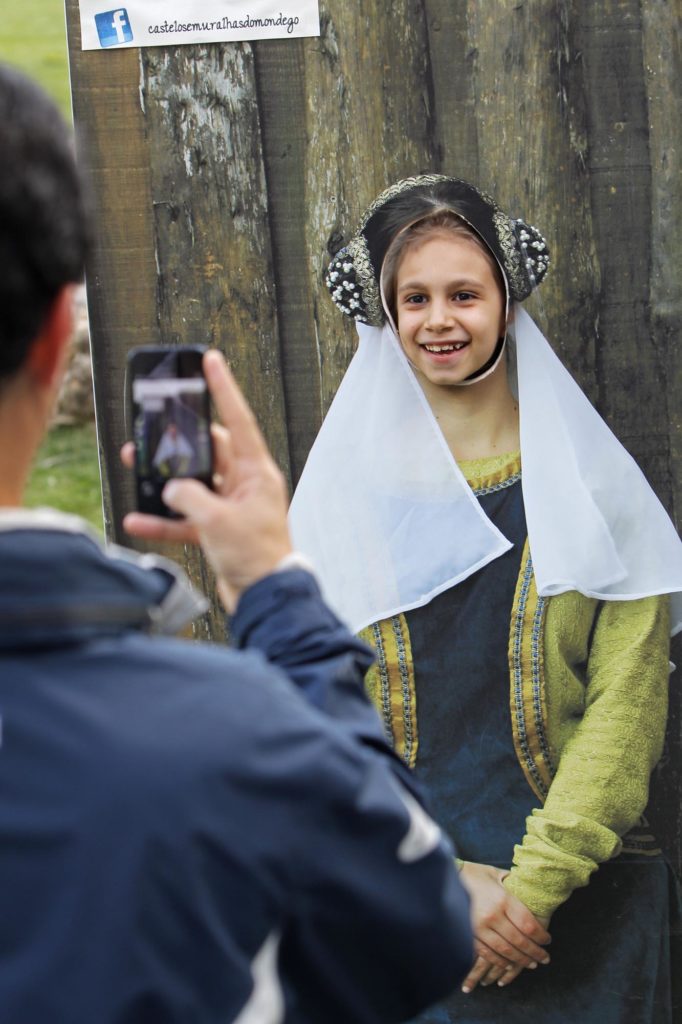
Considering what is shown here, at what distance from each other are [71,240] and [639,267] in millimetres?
2069

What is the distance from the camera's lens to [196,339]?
2.90 metres

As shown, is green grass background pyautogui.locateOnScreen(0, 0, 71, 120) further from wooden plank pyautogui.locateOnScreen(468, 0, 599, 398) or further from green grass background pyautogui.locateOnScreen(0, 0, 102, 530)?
wooden plank pyautogui.locateOnScreen(468, 0, 599, 398)

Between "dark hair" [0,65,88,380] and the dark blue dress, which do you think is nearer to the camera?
"dark hair" [0,65,88,380]

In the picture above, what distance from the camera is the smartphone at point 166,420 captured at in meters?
1.29

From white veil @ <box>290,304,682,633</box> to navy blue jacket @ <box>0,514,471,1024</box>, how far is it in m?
1.74

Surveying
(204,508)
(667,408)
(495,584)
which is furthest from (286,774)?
(667,408)

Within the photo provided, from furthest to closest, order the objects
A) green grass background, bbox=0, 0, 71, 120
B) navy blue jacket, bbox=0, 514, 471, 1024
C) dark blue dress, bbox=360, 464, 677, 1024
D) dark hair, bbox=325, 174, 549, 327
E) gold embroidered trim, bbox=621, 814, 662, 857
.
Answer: green grass background, bbox=0, 0, 71, 120 < gold embroidered trim, bbox=621, 814, 662, 857 < dark blue dress, bbox=360, 464, 677, 1024 < dark hair, bbox=325, 174, 549, 327 < navy blue jacket, bbox=0, 514, 471, 1024

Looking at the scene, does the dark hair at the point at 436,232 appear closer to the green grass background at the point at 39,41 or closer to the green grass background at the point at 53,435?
the green grass background at the point at 53,435

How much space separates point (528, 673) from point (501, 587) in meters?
0.20

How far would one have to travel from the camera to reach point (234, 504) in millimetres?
1235

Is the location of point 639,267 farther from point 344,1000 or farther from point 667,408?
point 344,1000

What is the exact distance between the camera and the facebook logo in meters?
2.80

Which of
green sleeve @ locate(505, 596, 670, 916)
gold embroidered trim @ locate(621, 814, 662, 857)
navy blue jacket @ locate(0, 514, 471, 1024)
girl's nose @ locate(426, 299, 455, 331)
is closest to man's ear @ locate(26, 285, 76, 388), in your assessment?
navy blue jacket @ locate(0, 514, 471, 1024)

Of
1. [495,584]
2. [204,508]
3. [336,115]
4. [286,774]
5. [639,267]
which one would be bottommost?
[495,584]
